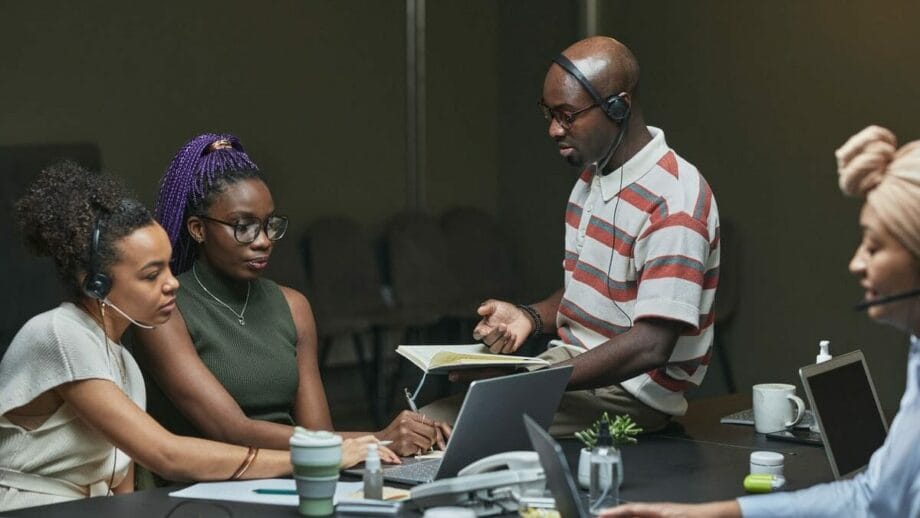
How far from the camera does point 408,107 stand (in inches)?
179

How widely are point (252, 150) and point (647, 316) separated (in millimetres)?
1660

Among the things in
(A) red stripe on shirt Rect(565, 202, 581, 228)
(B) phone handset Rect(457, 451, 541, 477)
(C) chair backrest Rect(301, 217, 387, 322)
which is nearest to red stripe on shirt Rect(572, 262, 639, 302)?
(A) red stripe on shirt Rect(565, 202, 581, 228)

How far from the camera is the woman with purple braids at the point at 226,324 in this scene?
2.80 metres

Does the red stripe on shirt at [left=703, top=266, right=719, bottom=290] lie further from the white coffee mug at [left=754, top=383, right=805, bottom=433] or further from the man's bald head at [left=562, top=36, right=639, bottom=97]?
the man's bald head at [left=562, top=36, right=639, bottom=97]

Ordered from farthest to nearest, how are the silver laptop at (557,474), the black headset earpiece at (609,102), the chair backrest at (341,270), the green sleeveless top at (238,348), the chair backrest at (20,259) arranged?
the chair backrest at (341,270) < the chair backrest at (20,259) < the black headset earpiece at (609,102) < the green sleeveless top at (238,348) < the silver laptop at (557,474)

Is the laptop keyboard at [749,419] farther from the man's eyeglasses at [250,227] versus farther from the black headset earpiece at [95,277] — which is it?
the black headset earpiece at [95,277]

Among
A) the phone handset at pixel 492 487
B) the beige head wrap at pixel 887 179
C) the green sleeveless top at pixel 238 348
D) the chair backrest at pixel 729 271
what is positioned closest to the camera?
the beige head wrap at pixel 887 179

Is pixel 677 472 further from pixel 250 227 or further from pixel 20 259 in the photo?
pixel 20 259

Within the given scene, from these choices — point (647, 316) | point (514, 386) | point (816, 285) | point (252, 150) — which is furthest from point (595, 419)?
point (816, 285)

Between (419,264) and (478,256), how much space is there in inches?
13.1

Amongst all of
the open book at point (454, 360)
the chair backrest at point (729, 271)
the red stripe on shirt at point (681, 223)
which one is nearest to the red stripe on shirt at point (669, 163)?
the red stripe on shirt at point (681, 223)

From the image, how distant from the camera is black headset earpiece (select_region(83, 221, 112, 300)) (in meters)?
2.48

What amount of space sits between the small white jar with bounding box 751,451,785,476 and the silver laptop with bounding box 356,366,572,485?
40 centimetres

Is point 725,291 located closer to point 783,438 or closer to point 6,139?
point 783,438
